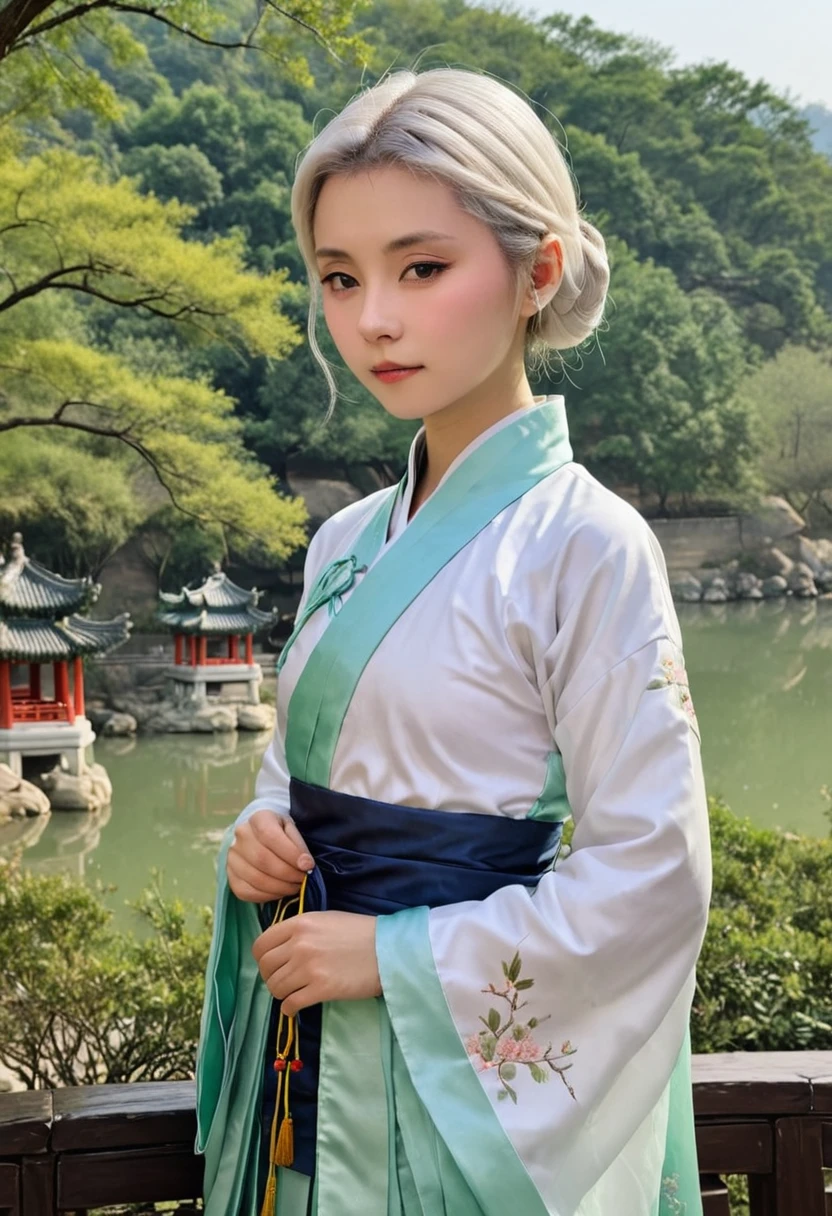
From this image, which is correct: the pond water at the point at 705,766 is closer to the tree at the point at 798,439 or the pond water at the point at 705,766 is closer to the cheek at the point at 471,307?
the tree at the point at 798,439

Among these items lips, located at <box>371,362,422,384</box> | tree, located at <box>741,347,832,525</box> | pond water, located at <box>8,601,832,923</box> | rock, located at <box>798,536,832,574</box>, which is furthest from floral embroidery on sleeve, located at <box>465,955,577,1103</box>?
tree, located at <box>741,347,832,525</box>

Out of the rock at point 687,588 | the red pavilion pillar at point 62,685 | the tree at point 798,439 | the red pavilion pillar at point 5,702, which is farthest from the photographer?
the tree at point 798,439

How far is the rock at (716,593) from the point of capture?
18594 mm

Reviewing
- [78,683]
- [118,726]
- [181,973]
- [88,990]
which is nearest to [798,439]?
[118,726]

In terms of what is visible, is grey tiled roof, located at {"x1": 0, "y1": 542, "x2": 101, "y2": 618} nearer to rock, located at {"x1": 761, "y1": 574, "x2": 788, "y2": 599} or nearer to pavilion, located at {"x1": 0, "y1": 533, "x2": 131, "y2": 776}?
pavilion, located at {"x1": 0, "y1": 533, "x2": 131, "y2": 776}

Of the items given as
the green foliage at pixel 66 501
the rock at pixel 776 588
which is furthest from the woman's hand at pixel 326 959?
the rock at pixel 776 588

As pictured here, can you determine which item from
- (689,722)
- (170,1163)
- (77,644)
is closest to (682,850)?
(689,722)

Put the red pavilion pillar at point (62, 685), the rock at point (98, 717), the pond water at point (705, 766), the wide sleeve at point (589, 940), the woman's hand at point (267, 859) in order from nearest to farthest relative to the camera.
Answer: the wide sleeve at point (589, 940)
the woman's hand at point (267, 859)
the pond water at point (705, 766)
the red pavilion pillar at point (62, 685)
the rock at point (98, 717)

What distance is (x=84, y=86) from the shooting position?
188 inches

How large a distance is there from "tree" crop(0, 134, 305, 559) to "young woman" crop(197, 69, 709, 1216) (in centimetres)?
560

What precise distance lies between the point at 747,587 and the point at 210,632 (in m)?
9.14

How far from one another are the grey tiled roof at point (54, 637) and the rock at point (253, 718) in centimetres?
198

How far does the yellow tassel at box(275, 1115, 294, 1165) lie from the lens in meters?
0.80

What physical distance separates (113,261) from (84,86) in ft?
8.35
